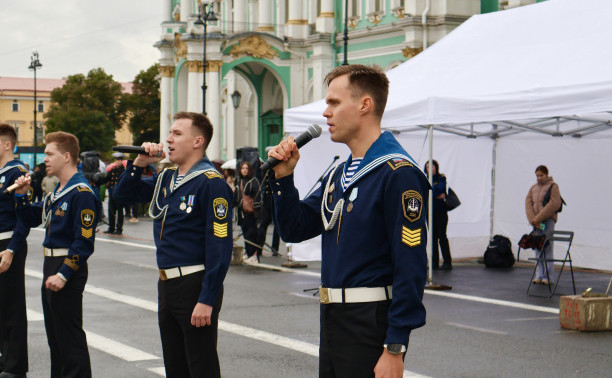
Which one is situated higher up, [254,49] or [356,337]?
[254,49]

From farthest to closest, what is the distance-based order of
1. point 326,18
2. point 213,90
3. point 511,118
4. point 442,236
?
point 213,90 → point 326,18 → point 442,236 → point 511,118

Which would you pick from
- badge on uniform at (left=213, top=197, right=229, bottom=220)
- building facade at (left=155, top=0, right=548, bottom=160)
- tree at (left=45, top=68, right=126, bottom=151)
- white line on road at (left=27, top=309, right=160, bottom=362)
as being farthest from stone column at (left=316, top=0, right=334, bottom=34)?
tree at (left=45, top=68, right=126, bottom=151)

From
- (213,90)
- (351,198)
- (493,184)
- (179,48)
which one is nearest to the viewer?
(351,198)

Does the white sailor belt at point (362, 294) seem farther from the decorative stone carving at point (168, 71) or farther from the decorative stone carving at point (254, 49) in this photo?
the decorative stone carving at point (168, 71)

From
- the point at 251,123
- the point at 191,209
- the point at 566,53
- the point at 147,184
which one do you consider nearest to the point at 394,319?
the point at 191,209

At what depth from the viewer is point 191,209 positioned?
5.80 meters

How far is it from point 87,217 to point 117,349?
10.1 ft

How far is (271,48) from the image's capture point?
146 feet

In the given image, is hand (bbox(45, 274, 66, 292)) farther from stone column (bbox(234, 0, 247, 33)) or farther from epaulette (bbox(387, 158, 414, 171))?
stone column (bbox(234, 0, 247, 33))

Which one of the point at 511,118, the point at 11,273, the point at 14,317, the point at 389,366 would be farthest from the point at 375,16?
the point at 389,366

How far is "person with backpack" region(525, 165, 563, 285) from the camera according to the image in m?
15.2

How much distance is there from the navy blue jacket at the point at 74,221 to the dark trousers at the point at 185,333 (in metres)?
1.10

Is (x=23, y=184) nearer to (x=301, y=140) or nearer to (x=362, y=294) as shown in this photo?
(x=301, y=140)

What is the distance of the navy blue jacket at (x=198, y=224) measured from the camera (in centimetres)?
565
